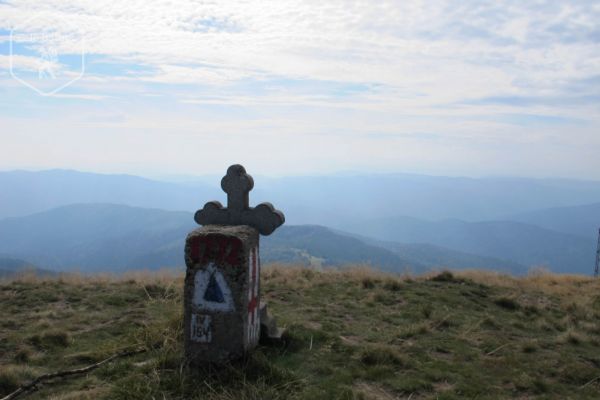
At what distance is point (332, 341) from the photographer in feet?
26.2

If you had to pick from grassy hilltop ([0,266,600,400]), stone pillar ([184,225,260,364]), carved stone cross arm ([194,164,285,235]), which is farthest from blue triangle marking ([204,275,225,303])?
carved stone cross arm ([194,164,285,235])

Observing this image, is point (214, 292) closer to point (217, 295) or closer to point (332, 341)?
point (217, 295)

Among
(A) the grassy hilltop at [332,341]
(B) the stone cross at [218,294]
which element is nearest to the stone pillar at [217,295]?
(B) the stone cross at [218,294]

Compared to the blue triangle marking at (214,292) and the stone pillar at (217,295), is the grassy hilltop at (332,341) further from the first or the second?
the blue triangle marking at (214,292)

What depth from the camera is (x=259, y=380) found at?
243 inches

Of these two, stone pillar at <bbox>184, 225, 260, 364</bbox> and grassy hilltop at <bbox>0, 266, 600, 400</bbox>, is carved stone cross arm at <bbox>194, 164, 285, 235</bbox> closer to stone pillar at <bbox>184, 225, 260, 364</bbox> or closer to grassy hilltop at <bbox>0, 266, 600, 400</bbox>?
stone pillar at <bbox>184, 225, 260, 364</bbox>

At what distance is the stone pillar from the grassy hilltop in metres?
0.29

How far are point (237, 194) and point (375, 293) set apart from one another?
212 inches

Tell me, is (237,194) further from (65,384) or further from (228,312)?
(65,384)

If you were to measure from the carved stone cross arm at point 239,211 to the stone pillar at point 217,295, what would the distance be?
55cm

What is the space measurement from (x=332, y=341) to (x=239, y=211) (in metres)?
2.54

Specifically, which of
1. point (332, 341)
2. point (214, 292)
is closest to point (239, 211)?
point (214, 292)

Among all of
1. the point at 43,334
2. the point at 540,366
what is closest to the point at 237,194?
the point at 43,334

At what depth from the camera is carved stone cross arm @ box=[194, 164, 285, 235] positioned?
24.3ft
